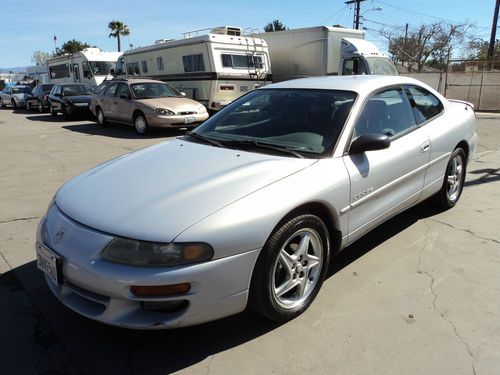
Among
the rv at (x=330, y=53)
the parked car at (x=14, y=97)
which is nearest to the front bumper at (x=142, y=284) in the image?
the rv at (x=330, y=53)

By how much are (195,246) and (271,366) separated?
2.72 feet

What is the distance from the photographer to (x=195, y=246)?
2.37 m

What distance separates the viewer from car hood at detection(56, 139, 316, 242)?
248 cm

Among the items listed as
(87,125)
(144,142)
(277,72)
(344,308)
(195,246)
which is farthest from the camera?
(277,72)

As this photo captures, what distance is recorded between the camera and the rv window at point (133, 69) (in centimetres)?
1802

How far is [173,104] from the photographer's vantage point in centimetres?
1194

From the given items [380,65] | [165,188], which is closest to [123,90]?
[380,65]

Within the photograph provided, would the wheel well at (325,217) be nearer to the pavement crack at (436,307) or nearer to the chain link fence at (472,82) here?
the pavement crack at (436,307)

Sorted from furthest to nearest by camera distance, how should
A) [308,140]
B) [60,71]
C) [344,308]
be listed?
[60,71] → [308,140] → [344,308]

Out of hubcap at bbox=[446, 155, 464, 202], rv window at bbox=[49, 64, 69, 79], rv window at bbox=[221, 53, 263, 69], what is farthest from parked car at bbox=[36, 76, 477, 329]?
rv window at bbox=[49, 64, 69, 79]

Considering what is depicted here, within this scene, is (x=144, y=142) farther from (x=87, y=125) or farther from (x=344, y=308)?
(x=344, y=308)


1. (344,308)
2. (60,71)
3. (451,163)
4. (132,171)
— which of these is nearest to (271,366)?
(344,308)

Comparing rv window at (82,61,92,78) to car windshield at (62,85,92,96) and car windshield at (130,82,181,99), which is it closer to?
car windshield at (62,85,92,96)

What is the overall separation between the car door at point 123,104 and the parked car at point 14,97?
13758mm
